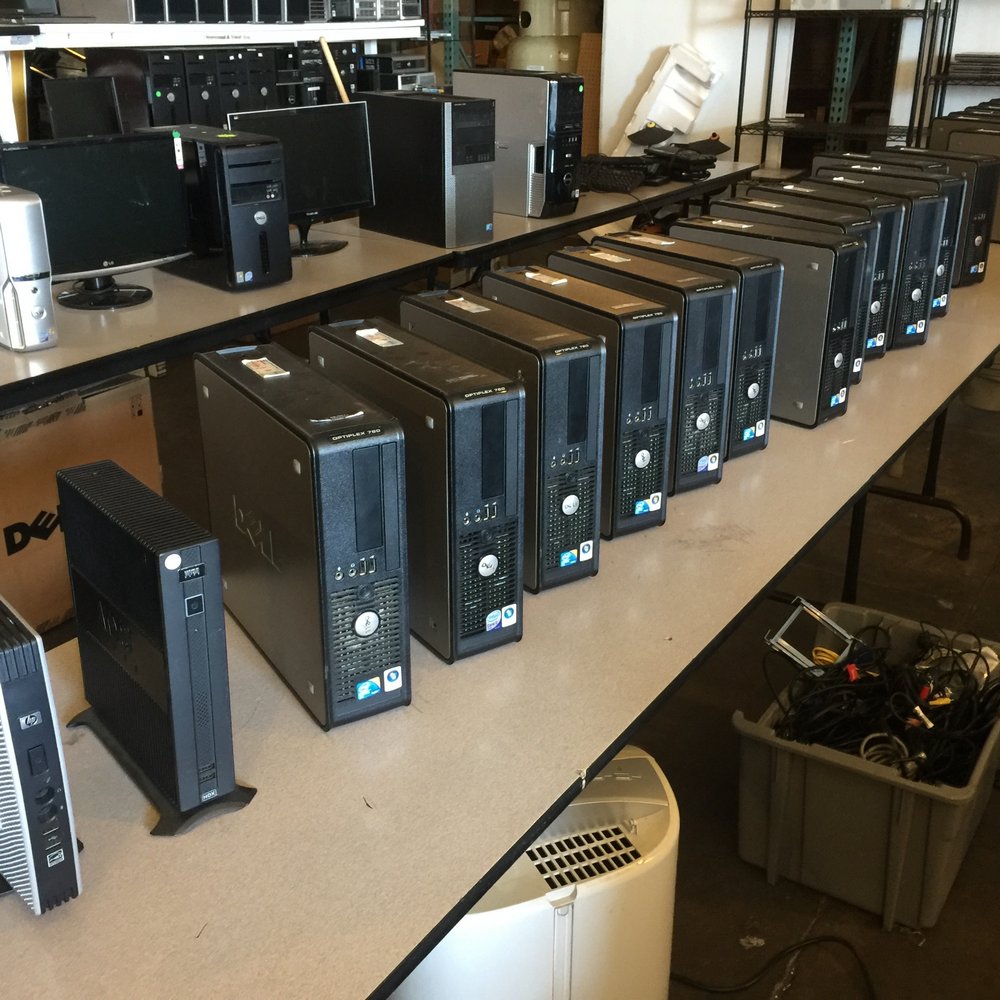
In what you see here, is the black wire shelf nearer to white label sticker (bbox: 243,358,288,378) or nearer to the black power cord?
the black power cord

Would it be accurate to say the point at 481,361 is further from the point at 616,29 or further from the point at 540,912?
the point at 616,29

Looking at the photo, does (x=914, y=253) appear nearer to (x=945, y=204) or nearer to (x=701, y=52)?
(x=945, y=204)

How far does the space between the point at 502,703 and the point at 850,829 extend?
2.85ft

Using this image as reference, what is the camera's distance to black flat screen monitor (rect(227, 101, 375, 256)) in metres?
2.87

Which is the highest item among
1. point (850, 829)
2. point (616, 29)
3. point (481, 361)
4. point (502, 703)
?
point (616, 29)

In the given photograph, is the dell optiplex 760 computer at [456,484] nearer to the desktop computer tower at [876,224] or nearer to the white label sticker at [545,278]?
the white label sticker at [545,278]

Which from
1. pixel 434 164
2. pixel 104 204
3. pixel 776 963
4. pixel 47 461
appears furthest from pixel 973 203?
pixel 47 461

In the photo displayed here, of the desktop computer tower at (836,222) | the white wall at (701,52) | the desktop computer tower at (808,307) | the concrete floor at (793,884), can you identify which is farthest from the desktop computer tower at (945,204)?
the white wall at (701,52)

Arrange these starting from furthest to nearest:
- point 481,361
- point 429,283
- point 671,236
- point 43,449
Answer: point 429,283 < point 43,449 < point 671,236 < point 481,361

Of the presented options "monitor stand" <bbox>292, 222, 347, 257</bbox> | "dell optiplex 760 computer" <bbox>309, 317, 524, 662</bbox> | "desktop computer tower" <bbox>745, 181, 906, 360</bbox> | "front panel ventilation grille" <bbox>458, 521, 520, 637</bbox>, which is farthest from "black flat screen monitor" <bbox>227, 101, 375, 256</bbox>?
"front panel ventilation grille" <bbox>458, 521, 520, 637</bbox>

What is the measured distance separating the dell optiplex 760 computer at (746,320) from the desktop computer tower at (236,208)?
44.8 inches

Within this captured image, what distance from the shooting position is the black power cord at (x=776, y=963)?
1.66 meters

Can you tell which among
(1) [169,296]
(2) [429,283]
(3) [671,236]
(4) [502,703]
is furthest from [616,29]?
(4) [502,703]

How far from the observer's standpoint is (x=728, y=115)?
5.72m
